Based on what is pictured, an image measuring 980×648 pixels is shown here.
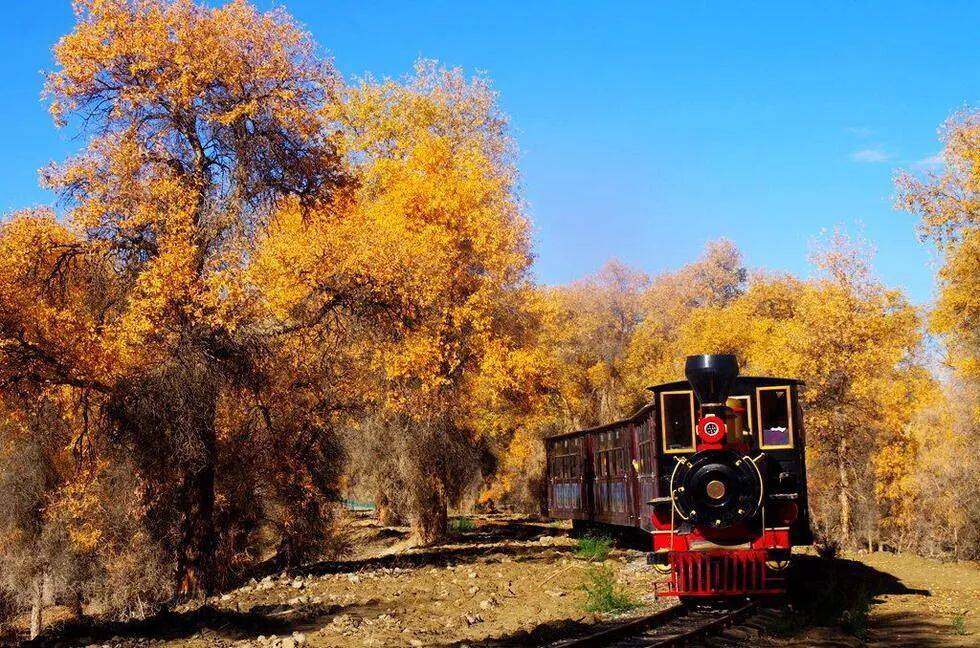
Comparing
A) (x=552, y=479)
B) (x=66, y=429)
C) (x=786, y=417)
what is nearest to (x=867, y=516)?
(x=552, y=479)

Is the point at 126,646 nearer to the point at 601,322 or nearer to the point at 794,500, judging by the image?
the point at 794,500

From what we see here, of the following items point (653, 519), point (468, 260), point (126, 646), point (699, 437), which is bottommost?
point (126, 646)

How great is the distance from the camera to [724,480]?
1436 cm

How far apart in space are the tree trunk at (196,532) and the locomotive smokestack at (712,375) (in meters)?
10.7

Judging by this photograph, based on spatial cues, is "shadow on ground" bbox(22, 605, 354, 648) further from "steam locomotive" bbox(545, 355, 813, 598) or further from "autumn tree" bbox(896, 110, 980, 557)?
"autumn tree" bbox(896, 110, 980, 557)

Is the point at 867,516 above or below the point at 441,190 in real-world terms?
below

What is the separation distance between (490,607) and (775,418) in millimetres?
5534

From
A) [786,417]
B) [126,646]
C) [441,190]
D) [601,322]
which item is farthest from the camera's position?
[601,322]

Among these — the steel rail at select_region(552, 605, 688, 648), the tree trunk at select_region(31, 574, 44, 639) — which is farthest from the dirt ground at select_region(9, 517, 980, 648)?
the tree trunk at select_region(31, 574, 44, 639)

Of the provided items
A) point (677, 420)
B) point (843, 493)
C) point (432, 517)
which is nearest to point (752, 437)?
point (677, 420)

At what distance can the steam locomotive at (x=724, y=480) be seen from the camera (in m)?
14.4

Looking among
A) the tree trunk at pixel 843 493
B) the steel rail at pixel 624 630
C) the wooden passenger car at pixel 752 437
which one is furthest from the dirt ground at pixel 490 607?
the tree trunk at pixel 843 493

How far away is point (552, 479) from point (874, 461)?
479 inches

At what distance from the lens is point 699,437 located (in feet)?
49.1
